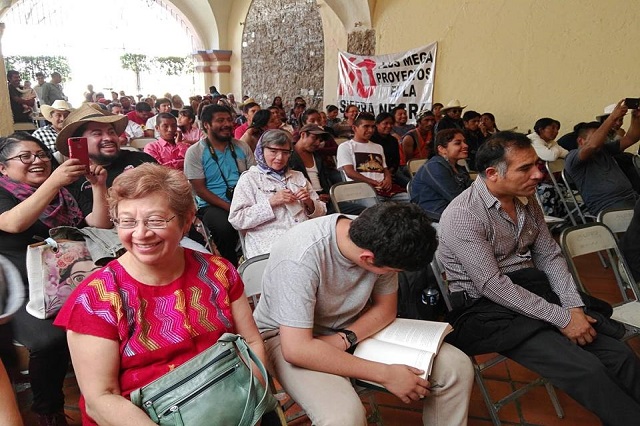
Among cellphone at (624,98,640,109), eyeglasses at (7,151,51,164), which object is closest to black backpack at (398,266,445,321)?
eyeglasses at (7,151,51,164)

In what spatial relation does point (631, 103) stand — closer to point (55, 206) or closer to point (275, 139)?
point (275, 139)

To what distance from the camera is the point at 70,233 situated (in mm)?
1776

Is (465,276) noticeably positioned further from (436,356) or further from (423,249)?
(423,249)

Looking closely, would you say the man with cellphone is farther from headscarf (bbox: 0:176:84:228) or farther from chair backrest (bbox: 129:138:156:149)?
chair backrest (bbox: 129:138:156:149)

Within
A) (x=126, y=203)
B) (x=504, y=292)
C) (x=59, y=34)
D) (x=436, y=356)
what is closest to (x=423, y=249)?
(x=436, y=356)

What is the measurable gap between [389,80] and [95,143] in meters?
6.25

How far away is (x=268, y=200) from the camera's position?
2643 millimetres

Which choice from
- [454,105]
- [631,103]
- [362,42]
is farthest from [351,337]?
[362,42]

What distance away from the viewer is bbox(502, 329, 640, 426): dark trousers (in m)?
1.59

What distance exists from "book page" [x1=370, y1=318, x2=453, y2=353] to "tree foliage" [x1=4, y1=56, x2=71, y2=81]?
17591 mm

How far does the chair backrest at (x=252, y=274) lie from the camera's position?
191 cm

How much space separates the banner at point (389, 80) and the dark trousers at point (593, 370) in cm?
613

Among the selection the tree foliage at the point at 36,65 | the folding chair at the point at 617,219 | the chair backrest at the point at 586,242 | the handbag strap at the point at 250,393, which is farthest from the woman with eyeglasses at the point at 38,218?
the tree foliage at the point at 36,65

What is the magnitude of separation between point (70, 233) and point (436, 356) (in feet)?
4.61
